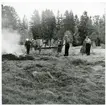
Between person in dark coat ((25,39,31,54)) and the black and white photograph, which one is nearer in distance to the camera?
the black and white photograph

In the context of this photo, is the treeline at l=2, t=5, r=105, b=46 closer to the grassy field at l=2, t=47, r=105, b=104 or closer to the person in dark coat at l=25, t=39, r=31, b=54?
the person in dark coat at l=25, t=39, r=31, b=54

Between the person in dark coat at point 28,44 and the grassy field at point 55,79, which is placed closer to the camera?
the grassy field at point 55,79

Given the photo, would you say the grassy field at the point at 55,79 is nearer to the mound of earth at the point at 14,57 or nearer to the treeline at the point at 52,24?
the mound of earth at the point at 14,57

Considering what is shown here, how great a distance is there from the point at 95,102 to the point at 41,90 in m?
0.83

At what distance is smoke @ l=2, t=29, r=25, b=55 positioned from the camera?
14.3ft

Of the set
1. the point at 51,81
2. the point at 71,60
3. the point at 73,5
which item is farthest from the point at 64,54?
the point at 73,5

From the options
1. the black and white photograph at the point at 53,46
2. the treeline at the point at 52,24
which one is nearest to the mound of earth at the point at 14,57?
the black and white photograph at the point at 53,46

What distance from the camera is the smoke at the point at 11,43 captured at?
4.35 meters

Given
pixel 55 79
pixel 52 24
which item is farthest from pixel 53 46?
pixel 55 79

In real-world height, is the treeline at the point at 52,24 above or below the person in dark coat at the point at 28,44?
above

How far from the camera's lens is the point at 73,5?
440 cm

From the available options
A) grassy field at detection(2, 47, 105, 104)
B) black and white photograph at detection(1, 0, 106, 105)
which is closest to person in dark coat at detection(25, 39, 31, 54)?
black and white photograph at detection(1, 0, 106, 105)

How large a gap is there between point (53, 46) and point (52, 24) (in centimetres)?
36

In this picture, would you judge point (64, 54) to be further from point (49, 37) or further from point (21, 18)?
point (21, 18)
